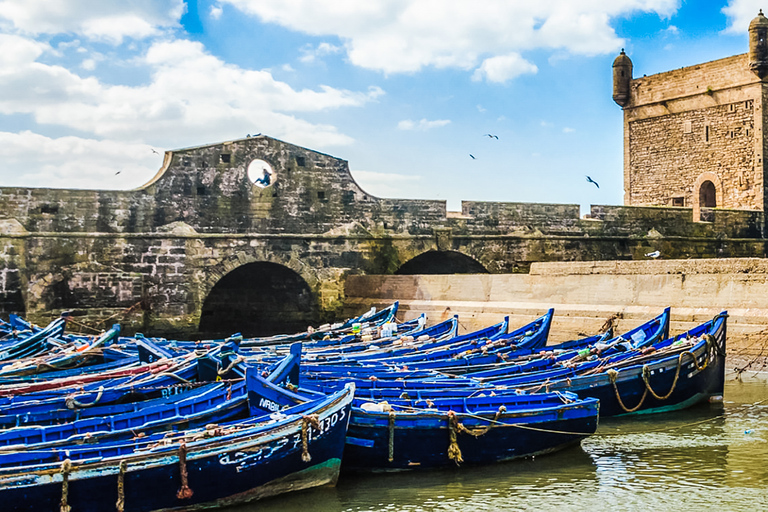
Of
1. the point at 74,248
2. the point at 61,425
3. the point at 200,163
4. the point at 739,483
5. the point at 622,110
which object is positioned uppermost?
the point at 622,110

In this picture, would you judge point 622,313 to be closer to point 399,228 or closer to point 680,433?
point 680,433

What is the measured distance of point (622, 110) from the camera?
33.0 meters

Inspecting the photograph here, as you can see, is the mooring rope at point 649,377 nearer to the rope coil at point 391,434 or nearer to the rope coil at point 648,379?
the rope coil at point 648,379

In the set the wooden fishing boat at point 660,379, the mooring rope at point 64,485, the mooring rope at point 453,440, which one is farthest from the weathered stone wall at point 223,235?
the mooring rope at point 64,485

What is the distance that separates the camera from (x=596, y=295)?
52.6 feet

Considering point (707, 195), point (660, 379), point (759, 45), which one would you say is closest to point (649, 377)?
point (660, 379)

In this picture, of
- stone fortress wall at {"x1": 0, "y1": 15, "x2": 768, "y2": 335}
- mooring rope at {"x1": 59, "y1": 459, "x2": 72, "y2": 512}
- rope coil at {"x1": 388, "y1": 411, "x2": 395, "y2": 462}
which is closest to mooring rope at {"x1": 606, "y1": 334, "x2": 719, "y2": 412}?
rope coil at {"x1": 388, "y1": 411, "x2": 395, "y2": 462}

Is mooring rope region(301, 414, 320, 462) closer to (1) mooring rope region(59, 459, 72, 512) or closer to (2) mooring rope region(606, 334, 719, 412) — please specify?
(1) mooring rope region(59, 459, 72, 512)

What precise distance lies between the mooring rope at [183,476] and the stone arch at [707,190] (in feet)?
85.9

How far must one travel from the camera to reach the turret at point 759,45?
91.2ft

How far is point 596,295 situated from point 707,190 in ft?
58.7

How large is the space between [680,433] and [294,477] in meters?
5.06

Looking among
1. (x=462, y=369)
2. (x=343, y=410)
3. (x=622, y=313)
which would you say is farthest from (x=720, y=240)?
(x=343, y=410)

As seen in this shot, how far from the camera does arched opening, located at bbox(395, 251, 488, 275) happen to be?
2505 centimetres
